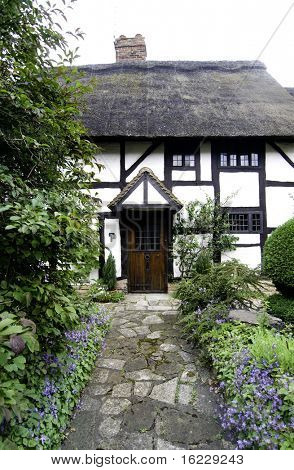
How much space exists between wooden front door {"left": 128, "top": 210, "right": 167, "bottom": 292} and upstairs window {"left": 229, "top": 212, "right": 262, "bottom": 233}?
101 inches

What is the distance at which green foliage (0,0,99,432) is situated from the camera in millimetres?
1738

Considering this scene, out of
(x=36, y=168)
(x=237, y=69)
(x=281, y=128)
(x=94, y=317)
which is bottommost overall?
(x=94, y=317)

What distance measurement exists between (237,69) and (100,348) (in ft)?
39.6

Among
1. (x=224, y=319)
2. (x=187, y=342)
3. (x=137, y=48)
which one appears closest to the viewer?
(x=224, y=319)

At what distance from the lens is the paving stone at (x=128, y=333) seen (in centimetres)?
397

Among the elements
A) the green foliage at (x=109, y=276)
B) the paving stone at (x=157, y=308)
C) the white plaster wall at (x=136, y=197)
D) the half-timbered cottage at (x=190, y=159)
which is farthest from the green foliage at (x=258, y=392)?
the white plaster wall at (x=136, y=197)

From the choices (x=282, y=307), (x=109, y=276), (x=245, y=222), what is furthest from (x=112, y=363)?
(x=245, y=222)

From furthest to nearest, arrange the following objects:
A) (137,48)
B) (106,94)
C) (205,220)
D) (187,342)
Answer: (137,48) < (106,94) < (205,220) < (187,342)

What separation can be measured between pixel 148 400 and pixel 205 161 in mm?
7058

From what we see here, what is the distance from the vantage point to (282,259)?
3.68 metres

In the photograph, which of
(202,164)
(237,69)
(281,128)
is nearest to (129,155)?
(202,164)

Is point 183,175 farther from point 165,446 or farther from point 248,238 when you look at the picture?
point 165,446
